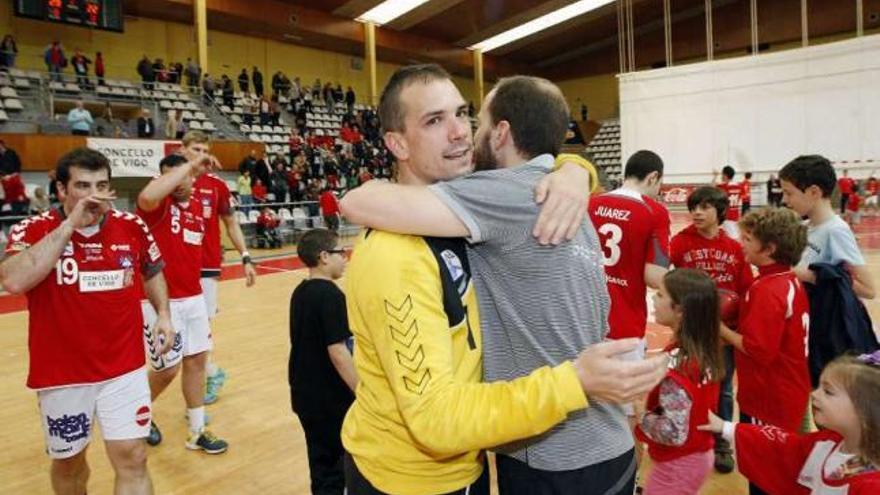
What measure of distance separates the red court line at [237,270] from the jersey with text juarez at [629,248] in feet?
26.4

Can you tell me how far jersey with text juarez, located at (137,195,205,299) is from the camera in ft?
14.5

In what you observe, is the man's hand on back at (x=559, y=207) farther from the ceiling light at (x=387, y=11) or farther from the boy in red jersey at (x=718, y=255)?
the ceiling light at (x=387, y=11)

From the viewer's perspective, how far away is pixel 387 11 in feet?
83.3

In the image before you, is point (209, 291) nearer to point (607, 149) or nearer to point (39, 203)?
point (39, 203)

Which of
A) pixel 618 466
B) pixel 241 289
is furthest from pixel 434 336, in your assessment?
pixel 241 289

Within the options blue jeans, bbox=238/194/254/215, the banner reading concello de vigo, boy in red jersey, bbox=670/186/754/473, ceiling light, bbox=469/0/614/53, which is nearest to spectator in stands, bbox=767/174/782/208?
ceiling light, bbox=469/0/614/53

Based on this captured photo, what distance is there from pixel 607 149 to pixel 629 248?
30.6m

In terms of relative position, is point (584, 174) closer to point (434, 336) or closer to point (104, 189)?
point (434, 336)

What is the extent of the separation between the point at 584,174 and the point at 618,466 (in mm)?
716

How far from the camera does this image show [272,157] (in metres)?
20.5

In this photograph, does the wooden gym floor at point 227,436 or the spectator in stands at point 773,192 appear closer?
the wooden gym floor at point 227,436

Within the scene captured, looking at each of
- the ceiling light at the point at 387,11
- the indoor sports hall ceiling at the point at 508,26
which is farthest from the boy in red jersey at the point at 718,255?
the ceiling light at the point at 387,11

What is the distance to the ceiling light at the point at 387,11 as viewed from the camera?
80.4ft

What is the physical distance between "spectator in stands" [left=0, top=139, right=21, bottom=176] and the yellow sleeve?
50.7 feet
